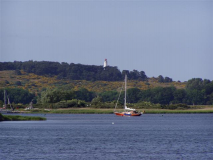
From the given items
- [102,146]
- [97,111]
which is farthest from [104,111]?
[102,146]

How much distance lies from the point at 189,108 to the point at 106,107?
85.6ft

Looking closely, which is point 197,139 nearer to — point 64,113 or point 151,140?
point 151,140

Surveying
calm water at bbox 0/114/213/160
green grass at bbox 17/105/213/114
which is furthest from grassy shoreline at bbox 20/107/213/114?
calm water at bbox 0/114/213/160

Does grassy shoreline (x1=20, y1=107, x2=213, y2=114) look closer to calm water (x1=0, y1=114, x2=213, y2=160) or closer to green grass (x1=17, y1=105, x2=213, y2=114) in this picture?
green grass (x1=17, y1=105, x2=213, y2=114)

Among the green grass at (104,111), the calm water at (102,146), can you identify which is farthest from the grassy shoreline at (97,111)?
the calm water at (102,146)

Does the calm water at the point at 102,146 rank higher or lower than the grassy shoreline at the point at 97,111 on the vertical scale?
lower

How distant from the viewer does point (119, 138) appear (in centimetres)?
6619

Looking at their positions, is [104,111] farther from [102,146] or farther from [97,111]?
[102,146]

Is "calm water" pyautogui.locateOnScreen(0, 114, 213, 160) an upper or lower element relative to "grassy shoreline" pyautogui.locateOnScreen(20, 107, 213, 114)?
lower

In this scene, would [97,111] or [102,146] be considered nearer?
[102,146]

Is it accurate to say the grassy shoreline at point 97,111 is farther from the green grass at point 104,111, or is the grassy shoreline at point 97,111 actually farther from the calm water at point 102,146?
the calm water at point 102,146

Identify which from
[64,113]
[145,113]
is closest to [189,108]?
[145,113]

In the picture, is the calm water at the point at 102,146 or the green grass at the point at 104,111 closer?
the calm water at the point at 102,146

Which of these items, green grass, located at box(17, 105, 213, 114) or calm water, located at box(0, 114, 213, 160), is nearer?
calm water, located at box(0, 114, 213, 160)
